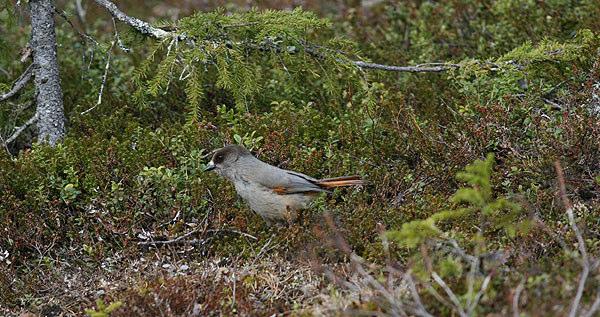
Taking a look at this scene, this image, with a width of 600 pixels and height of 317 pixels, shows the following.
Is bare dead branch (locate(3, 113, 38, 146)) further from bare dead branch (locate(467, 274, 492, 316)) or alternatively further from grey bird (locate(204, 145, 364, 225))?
bare dead branch (locate(467, 274, 492, 316))

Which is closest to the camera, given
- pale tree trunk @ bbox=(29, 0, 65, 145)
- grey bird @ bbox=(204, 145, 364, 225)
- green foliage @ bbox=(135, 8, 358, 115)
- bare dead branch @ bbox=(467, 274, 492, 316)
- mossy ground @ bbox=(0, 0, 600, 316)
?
bare dead branch @ bbox=(467, 274, 492, 316)

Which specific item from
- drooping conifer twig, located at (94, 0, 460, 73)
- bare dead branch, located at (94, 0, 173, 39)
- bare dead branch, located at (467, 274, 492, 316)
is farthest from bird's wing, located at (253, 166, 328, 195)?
bare dead branch, located at (467, 274, 492, 316)

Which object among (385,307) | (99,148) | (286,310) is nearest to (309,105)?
(99,148)

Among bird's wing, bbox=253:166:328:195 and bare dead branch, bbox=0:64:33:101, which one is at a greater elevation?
bare dead branch, bbox=0:64:33:101

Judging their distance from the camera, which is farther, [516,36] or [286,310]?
[516,36]

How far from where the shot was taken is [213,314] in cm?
639

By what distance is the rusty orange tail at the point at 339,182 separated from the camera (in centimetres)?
791

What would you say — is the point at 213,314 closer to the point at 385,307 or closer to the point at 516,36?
the point at 385,307

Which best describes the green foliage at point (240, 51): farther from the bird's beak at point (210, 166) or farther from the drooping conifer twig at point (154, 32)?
the bird's beak at point (210, 166)

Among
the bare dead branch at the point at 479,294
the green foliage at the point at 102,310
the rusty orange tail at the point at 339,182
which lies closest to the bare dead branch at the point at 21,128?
the rusty orange tail at the point at 339,182

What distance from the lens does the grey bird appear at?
787cm

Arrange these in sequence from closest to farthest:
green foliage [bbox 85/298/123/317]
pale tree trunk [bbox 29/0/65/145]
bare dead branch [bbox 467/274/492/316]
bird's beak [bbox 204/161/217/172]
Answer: bare dead branch [bbox 467/274/492/316] < green foliage [bbox 85/298/123/317] < bird's beak [bbox 204/161/217/172] < pale tree trunk [bbox 29/0/65/145]

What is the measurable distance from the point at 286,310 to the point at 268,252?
1.00 meters

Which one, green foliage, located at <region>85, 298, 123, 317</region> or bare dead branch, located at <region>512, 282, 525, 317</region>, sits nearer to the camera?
bare dead branch, located at <region>512, 282, 525, 317</region>
